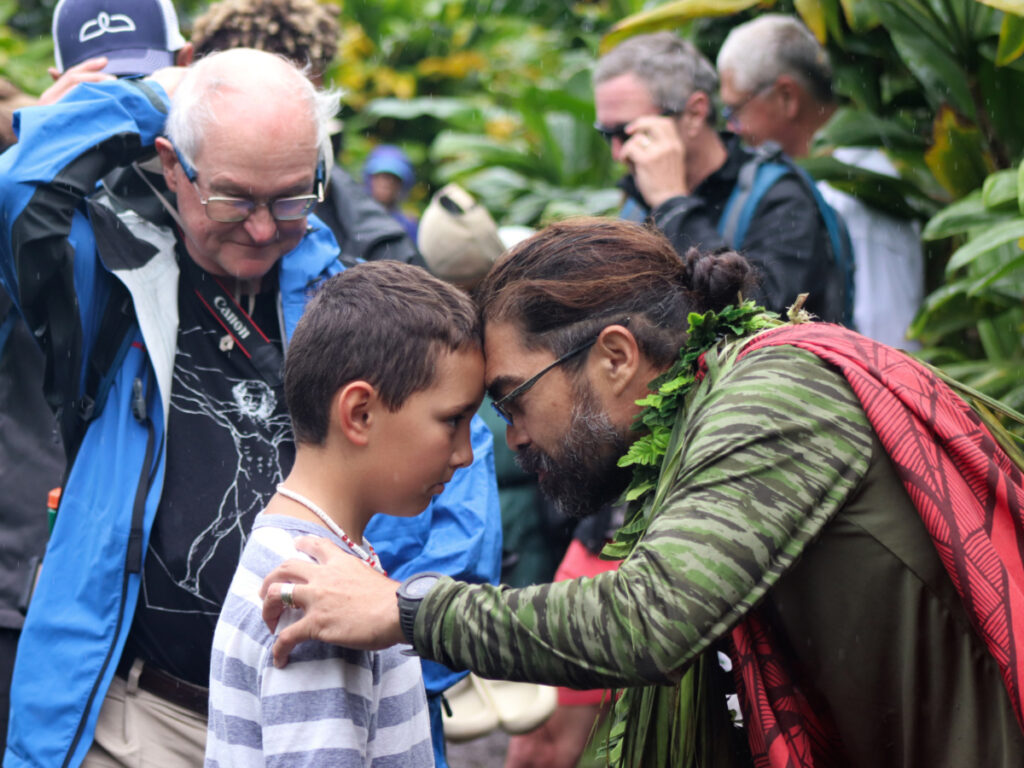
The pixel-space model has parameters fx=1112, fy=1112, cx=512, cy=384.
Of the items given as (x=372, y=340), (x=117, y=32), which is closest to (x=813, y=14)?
(x=117, y=32)

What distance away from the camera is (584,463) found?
229 centimetres

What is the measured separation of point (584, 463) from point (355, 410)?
0.49 meters

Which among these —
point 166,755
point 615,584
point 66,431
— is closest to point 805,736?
point 615,584

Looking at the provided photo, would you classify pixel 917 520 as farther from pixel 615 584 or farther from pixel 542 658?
pixel 542 658

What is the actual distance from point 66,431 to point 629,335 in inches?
55.9

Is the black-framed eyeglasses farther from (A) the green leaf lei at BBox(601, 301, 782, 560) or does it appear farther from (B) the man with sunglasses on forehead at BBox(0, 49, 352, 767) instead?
(B) the man with sunglasses on forehead at BBox(0, 49, 352, 767)

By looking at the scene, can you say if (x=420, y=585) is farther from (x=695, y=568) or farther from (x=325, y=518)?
(x=695, y=568)

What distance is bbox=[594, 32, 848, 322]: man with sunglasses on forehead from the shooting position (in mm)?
3996

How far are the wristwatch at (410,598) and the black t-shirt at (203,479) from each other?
33.9 inches

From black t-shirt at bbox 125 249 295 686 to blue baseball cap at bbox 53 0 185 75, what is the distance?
92 centimetres

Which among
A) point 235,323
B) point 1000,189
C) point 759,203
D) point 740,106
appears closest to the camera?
point 235,323

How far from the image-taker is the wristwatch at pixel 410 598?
1.79 metres

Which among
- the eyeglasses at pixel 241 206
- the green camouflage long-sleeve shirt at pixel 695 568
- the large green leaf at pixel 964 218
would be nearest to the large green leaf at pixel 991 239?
the large green leaf at pixel 964 218

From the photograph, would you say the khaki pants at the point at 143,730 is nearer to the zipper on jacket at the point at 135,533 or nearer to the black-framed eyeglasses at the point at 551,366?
the zipper on jacket at the point at 135,533
